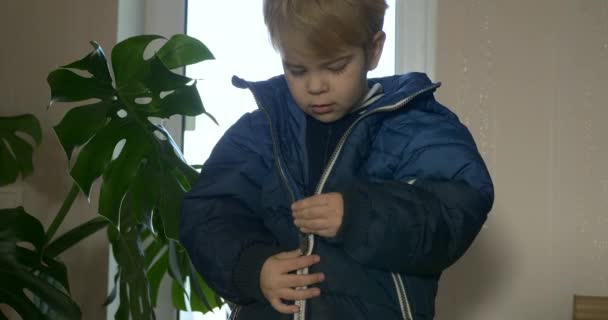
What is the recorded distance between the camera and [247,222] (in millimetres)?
1020

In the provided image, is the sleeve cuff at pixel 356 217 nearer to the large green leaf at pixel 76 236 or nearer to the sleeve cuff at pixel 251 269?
the sleeve cuff at pixel 251 269

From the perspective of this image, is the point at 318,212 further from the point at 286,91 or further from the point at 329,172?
the point at 286,91

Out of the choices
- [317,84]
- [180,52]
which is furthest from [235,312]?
[180,52]

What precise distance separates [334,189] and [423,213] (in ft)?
0.39

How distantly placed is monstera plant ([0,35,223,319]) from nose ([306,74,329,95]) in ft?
1.37

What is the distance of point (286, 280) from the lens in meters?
0.94

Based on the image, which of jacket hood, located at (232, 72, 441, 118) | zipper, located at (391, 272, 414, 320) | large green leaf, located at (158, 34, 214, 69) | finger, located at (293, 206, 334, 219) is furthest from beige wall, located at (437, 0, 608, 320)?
finger, located at (293, 206, 334, 219)

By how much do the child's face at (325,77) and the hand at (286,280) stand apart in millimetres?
188

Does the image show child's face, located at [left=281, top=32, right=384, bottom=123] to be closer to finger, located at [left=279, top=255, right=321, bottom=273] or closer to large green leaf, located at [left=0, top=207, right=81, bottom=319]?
finger, located at [left=279, top=255, right=321, bottom=273]

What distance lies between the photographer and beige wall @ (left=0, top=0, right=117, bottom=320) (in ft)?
5.99

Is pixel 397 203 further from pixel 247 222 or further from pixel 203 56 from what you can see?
pixel 203 56

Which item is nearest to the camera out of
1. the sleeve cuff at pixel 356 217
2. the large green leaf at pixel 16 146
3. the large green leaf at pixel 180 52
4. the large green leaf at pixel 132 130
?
the sleeve cuff at pixel 356 217

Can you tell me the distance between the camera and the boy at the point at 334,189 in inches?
35.7

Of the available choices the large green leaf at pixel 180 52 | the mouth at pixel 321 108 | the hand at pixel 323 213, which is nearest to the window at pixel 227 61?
the large green leaf at pixel 180 52
